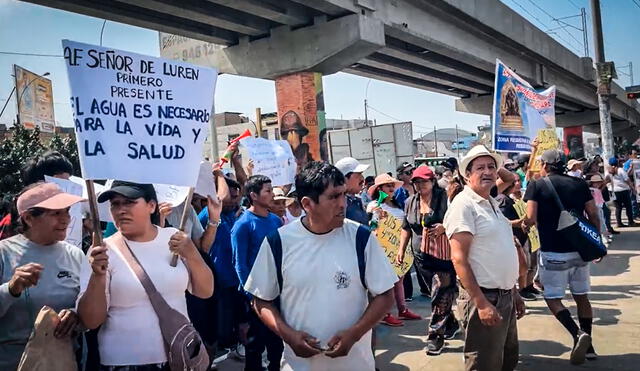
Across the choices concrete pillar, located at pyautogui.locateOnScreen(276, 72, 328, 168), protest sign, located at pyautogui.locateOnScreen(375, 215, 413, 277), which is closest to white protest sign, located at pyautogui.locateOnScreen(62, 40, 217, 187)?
protest sign, located at pyautogui.locateOnScreen(375, 215, 413, 277)

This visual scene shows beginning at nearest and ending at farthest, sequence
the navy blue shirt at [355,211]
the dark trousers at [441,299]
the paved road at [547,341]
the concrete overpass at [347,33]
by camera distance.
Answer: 1. the paved road at [547,341]
2. the dark trousers at [441,299]
3. the navy blue shirt at [355,211]
4. the concrete overpass at [347,33]

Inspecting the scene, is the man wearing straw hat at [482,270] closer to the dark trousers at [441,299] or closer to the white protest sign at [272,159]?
the dark trousers at [441,299]

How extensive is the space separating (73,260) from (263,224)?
1.60 meters

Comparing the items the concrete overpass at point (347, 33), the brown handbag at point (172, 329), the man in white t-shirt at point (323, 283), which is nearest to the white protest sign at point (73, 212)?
the brown handbag at point (172, 329)

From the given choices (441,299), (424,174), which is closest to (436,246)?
(441,299)

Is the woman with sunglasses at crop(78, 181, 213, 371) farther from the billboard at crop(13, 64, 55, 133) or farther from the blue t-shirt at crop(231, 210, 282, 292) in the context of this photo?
the billboard at crop(13, 64, 55, 133)

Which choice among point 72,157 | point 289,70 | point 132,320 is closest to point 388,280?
point 132,320

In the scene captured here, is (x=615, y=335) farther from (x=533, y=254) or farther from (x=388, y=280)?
(x=388, y=280)

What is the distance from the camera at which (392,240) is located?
239 inches

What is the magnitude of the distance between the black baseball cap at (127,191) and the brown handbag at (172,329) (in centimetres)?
23

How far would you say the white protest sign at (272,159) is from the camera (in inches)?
236

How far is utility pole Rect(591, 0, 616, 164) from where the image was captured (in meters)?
14.4

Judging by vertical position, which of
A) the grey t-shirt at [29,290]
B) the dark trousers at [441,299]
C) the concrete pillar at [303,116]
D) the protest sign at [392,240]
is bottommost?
the dark trousers at [441,299]

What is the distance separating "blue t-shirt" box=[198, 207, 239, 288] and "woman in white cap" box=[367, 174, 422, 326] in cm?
224
